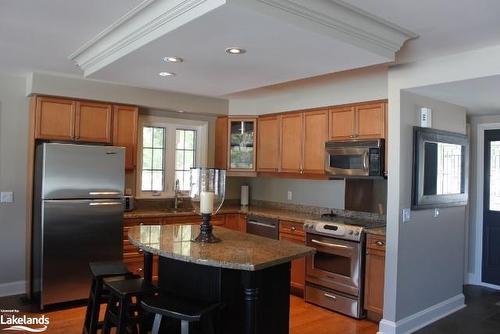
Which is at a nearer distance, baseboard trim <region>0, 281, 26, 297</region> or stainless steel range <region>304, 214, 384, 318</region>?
stainless steel range <region>304, 214, 384, 318</region>

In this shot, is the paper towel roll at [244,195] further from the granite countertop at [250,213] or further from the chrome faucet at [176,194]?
the chrome faucet at [176,194]

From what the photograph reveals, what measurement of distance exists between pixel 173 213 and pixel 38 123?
1734 mm

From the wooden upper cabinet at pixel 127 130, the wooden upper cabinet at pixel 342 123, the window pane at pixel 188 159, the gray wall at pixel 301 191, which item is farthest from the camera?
the window pane at pixel 188 159

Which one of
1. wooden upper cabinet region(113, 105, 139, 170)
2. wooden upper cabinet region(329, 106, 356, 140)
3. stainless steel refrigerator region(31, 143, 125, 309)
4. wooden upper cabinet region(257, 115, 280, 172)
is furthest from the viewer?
wooden upper cabinet region(257, 115, 280, 172)

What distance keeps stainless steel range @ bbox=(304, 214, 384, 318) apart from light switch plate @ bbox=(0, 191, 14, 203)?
10.5 feet

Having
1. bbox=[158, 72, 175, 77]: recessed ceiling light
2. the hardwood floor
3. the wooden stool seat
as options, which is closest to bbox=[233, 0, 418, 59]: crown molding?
bbox=[158, 72, 175, 77]: recessed ceiling light

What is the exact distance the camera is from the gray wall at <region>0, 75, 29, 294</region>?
4.43 meters

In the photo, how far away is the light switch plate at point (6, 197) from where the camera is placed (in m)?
4.42

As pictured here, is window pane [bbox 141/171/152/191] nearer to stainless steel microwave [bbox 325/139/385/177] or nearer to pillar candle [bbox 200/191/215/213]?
stainless steel microwave [bbox 325/139/385/177]

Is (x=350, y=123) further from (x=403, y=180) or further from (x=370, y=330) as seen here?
(x=370, y=330)

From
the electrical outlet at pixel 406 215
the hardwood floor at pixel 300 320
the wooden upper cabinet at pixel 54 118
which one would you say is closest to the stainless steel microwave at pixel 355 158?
the electrical outlet at pixel 406 215

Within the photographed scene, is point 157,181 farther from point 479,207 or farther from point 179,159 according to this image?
point 479,207

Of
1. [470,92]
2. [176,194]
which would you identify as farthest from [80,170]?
[470,92]

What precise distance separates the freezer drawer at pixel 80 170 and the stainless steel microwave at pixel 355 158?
224 cm
